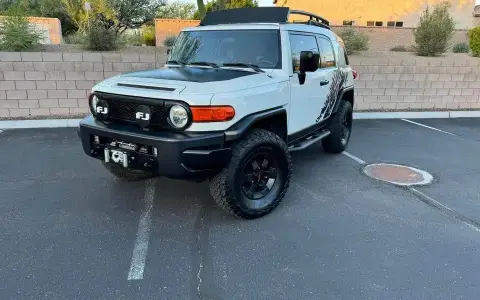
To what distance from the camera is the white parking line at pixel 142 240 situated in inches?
109

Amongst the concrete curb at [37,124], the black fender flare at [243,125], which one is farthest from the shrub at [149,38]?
the black fender flare at [243,125]

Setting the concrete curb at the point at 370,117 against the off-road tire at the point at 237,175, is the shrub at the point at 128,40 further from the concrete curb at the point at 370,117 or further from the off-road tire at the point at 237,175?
the off-road tire at the point at 237,175

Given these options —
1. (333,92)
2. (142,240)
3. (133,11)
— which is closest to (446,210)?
(333,92)

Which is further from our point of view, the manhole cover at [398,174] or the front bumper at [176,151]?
the manhole cover at [398,174]

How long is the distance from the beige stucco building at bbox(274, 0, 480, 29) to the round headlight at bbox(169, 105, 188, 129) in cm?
2250

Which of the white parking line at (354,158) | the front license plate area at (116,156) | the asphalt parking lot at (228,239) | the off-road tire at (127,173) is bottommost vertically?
the asphalt parking lot at (228,239)

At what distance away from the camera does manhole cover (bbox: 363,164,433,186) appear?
484 cm

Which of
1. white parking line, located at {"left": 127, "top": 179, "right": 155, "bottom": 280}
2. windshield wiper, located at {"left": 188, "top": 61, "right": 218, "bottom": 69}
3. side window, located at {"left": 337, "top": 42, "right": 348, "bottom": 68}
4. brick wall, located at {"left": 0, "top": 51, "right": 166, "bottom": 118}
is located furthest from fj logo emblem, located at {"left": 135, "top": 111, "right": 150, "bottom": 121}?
brick wall, located at {"left": 0, "top": 51, "right": 166, "bottom": 118}

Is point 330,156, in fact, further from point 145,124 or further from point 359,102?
point 359,102

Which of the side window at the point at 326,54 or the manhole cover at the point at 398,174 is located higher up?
the side window at the point at 326,54

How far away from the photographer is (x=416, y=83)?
33.1 ft

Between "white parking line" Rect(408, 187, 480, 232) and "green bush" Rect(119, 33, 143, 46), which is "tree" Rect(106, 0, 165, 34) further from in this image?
"white parking line" Rect(408, 187, 480, 232)

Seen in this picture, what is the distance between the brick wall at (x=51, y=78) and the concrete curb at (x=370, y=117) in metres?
0.51

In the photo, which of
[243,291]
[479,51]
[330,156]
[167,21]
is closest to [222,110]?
[243,291]
